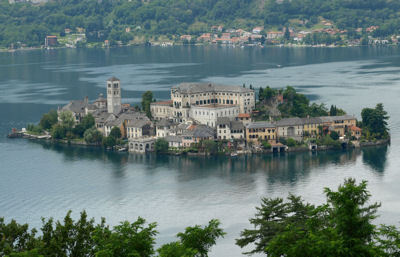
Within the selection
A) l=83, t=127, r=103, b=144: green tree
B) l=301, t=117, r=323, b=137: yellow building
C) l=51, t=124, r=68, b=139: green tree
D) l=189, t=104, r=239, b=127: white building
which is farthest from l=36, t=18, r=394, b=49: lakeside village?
l=83, t=127, r=103, b=144: green tree

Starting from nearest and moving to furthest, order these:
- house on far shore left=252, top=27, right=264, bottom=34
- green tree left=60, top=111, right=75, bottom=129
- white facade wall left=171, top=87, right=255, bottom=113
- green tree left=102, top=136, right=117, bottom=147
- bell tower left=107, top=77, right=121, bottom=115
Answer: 1. green tree left=102, top=136, right=117, bottom=147
2. white facade wall left=171, top=87, right=255, bottom=113
3. green tree left=60, top=111, right=75, bottom=129
4. bell tower left=107, top=77, right=121, bottom=115
5. house on far shore left=252, top=27, right=264, bottom=34

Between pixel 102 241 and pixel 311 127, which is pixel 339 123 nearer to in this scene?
pixel 311 127

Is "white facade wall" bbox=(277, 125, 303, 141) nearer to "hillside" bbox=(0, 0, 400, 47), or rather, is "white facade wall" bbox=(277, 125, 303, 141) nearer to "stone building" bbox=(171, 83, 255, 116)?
"stone building" bbox=(171, 83, 255, 116)

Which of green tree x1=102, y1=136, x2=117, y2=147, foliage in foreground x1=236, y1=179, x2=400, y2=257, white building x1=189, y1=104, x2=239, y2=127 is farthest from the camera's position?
white building x1=189, y1=104, x2=239, y2=127

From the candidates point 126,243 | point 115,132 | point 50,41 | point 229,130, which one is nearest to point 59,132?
point 115,132

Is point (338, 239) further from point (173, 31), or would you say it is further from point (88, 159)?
point (173, 31)

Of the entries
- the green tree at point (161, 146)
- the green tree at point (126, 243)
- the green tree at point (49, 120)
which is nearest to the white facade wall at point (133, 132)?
the green tree at point (161, 146)

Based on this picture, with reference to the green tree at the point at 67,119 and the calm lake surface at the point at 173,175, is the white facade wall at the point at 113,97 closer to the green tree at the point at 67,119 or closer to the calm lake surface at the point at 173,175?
the green tree at the point at 67,119
